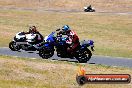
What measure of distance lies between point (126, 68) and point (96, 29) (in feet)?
82.4

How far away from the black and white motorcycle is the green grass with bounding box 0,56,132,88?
309 cm

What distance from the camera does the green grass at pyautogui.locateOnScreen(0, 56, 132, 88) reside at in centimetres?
1783

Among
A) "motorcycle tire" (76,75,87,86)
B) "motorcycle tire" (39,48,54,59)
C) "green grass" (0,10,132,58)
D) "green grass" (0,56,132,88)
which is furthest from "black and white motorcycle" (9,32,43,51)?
"motorcycle tire" (76,75,87,86)

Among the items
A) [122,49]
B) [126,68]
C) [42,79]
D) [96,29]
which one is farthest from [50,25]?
[42,79]

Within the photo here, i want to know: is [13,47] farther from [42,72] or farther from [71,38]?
[42,72]

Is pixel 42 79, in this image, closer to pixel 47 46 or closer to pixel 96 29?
pixel 47 46

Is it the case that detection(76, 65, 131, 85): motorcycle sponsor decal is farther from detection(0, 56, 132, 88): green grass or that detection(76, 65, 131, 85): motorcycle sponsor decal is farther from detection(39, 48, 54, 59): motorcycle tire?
detection(39, 48, 54, 59): motorcycle tire

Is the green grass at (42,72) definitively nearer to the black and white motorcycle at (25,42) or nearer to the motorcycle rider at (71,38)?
the motorcycle rider at (71,38)

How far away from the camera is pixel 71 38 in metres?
24.7

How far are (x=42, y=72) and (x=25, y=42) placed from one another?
8.06 m

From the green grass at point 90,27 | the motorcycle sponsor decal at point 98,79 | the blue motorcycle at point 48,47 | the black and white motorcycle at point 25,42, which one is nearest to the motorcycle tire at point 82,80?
the motorcycle sponsor decal at point 98,79

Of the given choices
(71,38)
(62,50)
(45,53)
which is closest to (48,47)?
(45,53)

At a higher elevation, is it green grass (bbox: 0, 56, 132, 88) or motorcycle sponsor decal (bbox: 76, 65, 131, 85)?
motorcycle sponsor decal (bbox: 76, 65, 131, 85)

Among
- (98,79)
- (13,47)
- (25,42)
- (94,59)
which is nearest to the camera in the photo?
(98,79)
